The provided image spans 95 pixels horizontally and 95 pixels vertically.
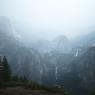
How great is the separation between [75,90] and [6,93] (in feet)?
426

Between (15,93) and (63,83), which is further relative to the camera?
(63,83)

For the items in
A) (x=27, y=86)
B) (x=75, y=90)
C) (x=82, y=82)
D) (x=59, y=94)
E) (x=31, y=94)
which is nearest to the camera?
(x=31, y=94)

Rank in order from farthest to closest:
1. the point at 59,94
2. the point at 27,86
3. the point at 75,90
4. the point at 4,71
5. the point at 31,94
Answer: the point at 75,90 < the point at 4,71 < the point at 27,86 < the point at 59,94 < the point at 31,94

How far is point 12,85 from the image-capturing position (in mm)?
67438

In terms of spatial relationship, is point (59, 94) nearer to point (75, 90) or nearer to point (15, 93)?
point (15, 93)

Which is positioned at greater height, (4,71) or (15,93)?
(4,71)

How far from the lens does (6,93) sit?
2167 inches

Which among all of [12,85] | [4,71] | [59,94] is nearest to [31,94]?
[59,94]

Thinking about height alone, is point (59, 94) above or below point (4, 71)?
below

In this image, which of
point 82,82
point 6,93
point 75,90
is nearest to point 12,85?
point 6,93

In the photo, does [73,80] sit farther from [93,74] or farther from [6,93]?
[6,93]

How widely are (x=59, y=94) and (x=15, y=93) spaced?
10008 millimetres

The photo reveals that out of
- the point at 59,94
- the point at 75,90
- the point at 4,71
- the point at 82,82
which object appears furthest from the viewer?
the point at 82,82

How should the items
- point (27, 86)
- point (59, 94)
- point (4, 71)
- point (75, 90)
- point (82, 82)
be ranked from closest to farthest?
point (59, 94) < point (27, 86) < point (4, 71) < point (75, 90) < point (82, 82)
